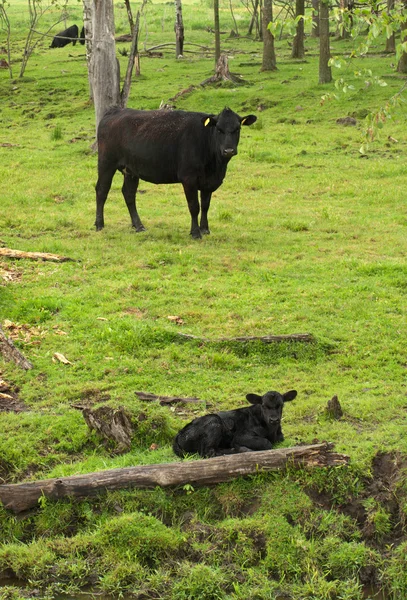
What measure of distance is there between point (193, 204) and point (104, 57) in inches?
272

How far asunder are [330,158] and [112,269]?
9356mm

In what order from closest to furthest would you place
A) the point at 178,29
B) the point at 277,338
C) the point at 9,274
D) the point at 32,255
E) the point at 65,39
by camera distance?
1. the point at 277,338
2. the point at 9,274
3. the point at 32,255
4. the point at 178,29
5. the point at 65,39

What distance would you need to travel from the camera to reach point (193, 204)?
1541 centimetres

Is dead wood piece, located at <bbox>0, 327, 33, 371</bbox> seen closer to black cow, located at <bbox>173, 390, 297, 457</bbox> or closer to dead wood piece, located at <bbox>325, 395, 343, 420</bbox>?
black cow, located at <bbox>173, 390, 297, 457</bbox>

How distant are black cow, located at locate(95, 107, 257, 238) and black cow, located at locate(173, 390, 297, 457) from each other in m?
7.45

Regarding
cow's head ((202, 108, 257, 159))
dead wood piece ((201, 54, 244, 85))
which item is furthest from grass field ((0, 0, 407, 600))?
dead wood piece ((201, 54, 244, 85))

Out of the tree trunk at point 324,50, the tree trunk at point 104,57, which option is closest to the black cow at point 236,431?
the tree trunk at point 104,57

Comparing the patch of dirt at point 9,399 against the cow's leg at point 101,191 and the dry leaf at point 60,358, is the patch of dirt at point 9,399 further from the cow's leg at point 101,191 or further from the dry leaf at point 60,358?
the cow's leg at point 101,191

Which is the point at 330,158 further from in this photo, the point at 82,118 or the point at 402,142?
the point at 82,118

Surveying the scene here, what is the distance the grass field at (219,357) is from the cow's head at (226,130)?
1729mm

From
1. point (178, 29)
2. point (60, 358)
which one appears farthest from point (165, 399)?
point (178, 29)

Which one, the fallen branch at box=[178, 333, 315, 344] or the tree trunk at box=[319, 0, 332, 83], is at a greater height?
the tree trunk at box=[319, 0, 332, 83]

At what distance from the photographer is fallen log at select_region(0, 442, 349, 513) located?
729 cm

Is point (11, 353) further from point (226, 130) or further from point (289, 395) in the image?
point (226, 130)
